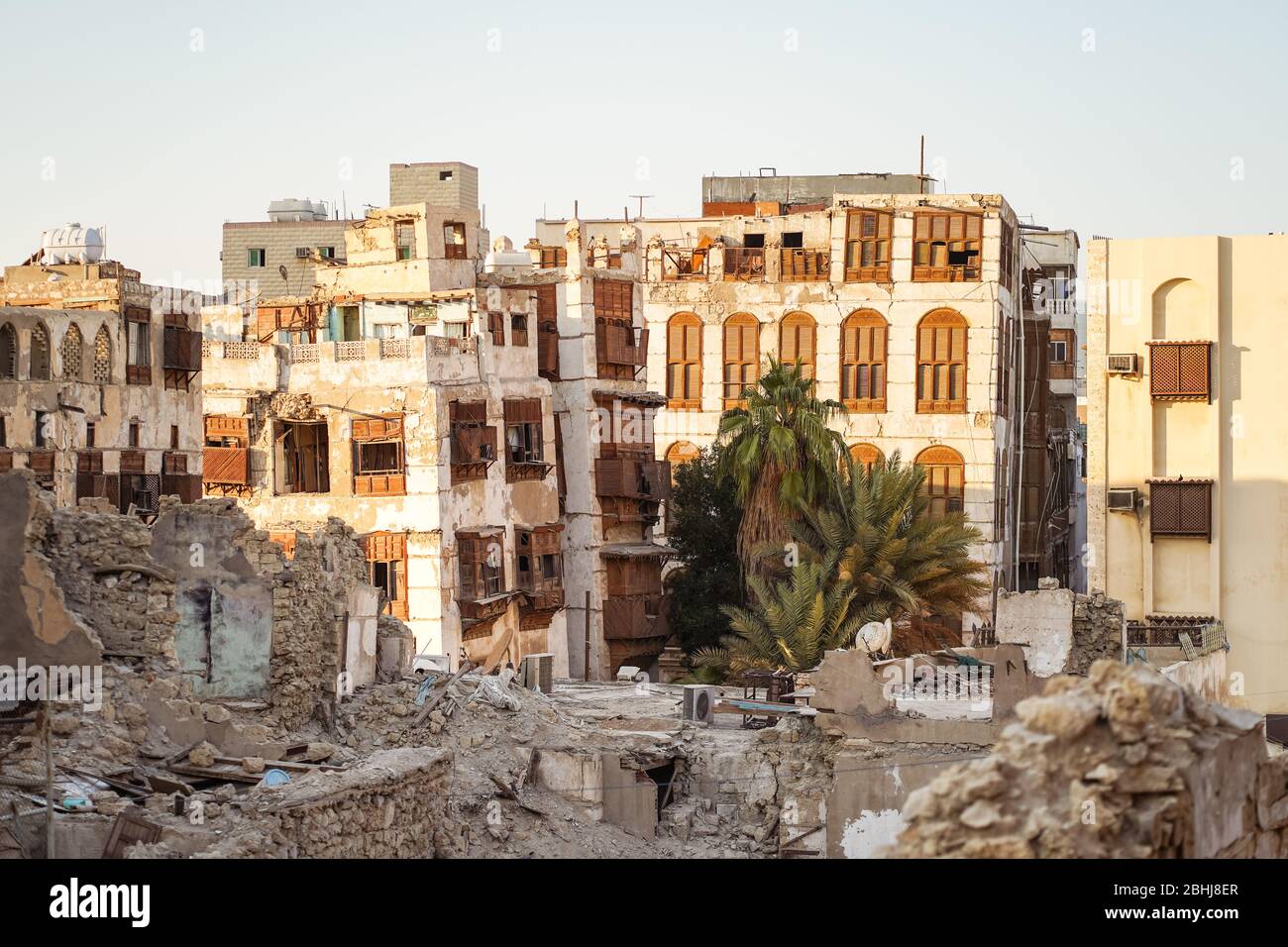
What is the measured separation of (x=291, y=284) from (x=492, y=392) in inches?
756

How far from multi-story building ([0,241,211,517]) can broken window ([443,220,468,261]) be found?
612 centimetres

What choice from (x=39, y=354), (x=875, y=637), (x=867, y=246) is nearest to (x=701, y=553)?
(x=867, y=246)

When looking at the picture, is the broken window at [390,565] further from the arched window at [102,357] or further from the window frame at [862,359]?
the window frame at [862,359]

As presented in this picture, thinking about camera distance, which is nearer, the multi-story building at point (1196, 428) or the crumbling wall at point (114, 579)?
the crumbling wall at point (114, 579)

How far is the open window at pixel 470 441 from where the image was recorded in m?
41.9

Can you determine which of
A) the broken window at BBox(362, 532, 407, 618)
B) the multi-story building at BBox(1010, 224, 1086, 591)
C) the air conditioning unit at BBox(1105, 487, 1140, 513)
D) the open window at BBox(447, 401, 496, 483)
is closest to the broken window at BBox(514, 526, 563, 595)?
the open window at BBox(447, 401, 496, 483)

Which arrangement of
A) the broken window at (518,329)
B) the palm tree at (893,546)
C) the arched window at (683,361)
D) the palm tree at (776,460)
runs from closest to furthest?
1. the palm tree at (893,546)
2. the palm tree at (776,460)
3. the broken window at (518,329)
4. the arched window at (683,361)

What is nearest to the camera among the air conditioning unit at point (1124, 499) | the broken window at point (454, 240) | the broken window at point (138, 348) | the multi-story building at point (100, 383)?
the multi-story building at point (100, 383)

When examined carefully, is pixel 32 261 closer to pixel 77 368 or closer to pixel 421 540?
pixel 77 368

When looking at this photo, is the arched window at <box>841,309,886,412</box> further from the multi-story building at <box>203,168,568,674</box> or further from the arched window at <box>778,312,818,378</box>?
the multi-story building at <box>203,168,568,674</box>

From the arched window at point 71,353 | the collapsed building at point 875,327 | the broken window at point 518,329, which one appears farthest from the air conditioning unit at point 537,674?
the collapsed building at point 875,327

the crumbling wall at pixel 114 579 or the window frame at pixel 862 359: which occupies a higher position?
the window frame at pixel 862 359

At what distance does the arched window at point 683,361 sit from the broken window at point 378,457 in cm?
1399
